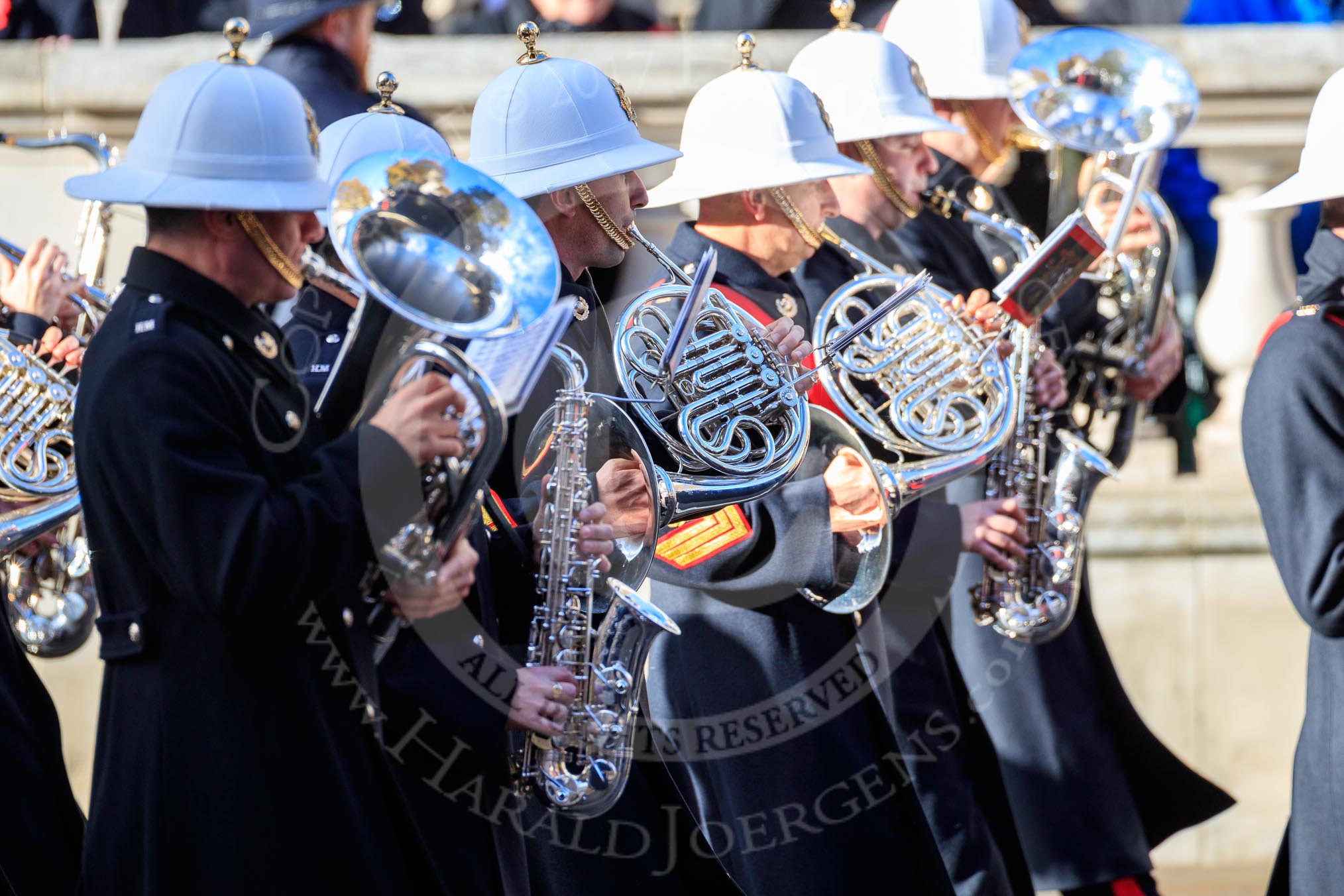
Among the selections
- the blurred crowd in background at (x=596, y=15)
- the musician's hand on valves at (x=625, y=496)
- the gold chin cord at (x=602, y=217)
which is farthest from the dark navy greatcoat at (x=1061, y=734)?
the musician's hand on valves at (x=625, y=496)

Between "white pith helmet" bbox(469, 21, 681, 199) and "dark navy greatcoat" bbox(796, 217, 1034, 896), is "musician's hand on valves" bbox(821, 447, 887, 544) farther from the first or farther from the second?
"white pith helmet" bbox(469, 21, 681, 199)

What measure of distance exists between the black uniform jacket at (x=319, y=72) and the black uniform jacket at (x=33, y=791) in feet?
5.86

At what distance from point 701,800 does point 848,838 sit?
325 millimetres

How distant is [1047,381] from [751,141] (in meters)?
1.23

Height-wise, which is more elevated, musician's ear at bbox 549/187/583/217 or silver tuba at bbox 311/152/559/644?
silver tuba at bbox 311/152/559/644

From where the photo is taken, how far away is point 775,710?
436cm

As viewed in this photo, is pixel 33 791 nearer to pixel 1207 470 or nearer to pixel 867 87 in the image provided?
pixel 867 87

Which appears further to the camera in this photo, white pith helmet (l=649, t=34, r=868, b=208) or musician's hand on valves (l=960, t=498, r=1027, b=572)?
musician's hand on valves (l=960, t=498, r=1027, b=572)

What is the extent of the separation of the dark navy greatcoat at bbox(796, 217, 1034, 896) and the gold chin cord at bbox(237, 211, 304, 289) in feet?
6.04

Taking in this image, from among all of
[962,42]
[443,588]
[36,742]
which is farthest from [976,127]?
[443,588]

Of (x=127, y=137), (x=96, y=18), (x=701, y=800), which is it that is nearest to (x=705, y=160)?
(x=701, y=800)

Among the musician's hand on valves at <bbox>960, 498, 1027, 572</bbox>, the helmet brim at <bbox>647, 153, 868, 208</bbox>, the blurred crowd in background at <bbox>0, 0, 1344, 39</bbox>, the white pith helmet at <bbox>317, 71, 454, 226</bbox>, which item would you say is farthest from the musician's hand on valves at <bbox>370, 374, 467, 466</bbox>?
the blurred crowd in background at <bbox>0, 0, 1344, 39</bbox>

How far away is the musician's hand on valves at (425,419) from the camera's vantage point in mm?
2893

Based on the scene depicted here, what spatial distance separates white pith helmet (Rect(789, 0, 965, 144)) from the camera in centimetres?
527
